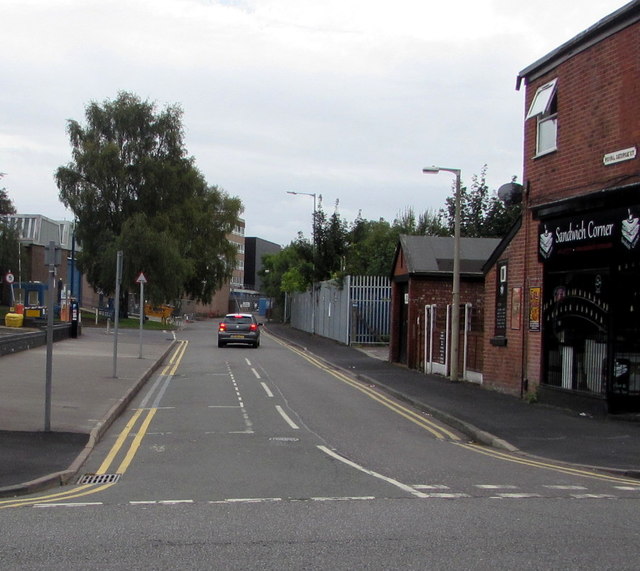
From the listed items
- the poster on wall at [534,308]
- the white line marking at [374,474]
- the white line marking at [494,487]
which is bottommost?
the white line marking at [374,474]

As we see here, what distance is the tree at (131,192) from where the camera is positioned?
4959 centimetres

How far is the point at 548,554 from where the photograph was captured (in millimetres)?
5863

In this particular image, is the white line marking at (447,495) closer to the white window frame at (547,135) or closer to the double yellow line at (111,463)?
the double yellow line at (111,463)

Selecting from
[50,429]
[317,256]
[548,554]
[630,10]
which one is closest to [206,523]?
[548,554]

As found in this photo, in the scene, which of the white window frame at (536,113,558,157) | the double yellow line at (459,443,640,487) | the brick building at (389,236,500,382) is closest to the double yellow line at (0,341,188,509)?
the double yellow line at (459,443,640,487)

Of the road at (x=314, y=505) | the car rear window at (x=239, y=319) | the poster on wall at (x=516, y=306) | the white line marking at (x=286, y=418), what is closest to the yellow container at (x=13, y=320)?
the car rear window at (x=239, y=319)

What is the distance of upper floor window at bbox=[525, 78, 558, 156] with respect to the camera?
636 inches

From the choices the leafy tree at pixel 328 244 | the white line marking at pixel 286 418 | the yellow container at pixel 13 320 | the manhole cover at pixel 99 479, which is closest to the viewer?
the manhole cover at pixel 99 479

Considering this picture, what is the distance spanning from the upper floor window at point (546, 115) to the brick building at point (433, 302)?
6527 millimetres

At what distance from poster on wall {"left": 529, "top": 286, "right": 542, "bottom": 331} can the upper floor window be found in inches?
112

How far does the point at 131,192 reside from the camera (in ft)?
173

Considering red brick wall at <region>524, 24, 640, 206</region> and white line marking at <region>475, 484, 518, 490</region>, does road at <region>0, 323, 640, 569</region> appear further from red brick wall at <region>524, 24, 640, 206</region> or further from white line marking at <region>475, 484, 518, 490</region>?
red brick wall at <region>524, 24, 640, 206</region>

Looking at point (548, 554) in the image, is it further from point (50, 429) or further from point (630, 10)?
point (630, 10)

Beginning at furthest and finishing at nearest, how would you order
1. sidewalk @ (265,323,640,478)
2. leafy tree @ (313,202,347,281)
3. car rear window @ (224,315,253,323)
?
leafy tree @ (313,202,347,281) → car rear window @ (224,315,253,323) → sidewalk @ (265,323,640,478)
